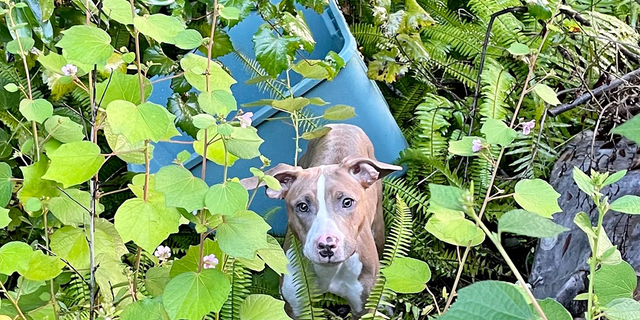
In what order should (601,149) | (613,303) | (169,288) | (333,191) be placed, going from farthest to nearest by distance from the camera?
(601,149) → (333,191) → (169,288) → (613,303)

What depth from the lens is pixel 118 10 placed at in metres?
1.20

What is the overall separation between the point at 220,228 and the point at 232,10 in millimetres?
450

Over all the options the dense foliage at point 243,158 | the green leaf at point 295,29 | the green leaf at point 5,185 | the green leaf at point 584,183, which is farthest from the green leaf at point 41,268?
the green leaf at point 295,29

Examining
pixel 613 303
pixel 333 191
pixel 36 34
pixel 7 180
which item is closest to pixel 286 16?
pixel 333 191

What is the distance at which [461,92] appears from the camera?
3838mm

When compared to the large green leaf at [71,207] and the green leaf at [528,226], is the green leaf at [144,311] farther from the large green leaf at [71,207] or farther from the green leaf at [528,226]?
the green leaf at [528,226]

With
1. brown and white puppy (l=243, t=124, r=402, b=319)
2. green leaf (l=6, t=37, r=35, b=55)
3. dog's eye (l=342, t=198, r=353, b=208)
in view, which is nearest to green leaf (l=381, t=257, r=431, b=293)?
green leaf (l=6, t=37, r=35, b=55)

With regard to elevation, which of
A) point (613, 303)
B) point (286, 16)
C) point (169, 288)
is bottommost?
point (286, 16)

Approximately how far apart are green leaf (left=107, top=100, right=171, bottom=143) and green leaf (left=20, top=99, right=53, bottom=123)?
0.24 metres

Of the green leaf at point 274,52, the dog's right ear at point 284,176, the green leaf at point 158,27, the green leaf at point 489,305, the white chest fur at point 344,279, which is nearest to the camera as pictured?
the green leaf at point 489,305

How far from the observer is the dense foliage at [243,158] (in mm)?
1114

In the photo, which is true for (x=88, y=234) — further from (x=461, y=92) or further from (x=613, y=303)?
(x=461, y=92)

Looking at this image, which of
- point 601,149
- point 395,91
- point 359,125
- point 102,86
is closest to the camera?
point 102,86

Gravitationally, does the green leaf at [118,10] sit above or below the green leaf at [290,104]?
above
